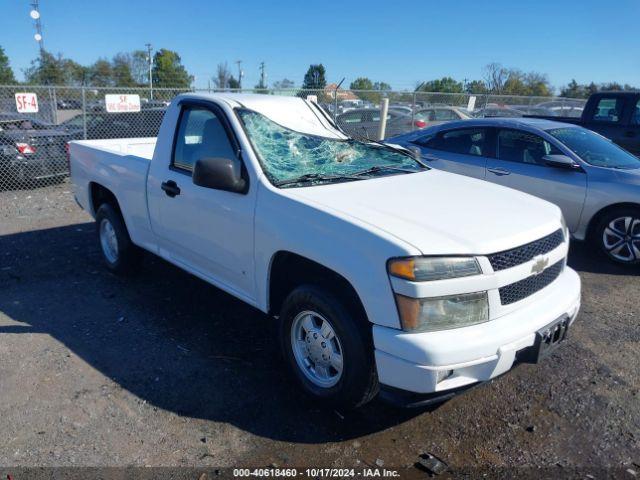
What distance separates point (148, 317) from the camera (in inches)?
179

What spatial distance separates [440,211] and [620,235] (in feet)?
12.6

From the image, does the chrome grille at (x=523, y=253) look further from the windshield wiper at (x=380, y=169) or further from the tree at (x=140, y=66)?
the tree at (x=140, y=66)

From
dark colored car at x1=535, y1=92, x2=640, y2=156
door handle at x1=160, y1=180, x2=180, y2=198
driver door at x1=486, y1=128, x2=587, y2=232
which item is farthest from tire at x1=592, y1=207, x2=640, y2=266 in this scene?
door handle at x1=160, y1=180, x2=180, y2=198

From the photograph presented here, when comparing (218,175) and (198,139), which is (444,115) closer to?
(198,139)

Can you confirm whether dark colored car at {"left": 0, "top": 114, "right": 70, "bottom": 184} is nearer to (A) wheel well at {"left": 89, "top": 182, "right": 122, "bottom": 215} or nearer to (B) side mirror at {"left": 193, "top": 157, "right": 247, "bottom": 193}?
(A) wheel well at {"left": 89, "top": 182, "right": 122, "bottom": 215}

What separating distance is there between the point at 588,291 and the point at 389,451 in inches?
133

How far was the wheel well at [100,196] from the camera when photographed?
17.9 ft

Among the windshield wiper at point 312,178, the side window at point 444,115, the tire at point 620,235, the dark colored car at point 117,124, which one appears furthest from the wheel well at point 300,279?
the side window at point 444,115

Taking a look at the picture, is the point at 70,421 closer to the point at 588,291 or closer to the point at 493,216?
the point at 493,216

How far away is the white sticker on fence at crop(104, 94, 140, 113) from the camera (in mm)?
11237

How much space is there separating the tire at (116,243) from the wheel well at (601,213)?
5.14 metres

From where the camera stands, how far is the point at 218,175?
134 inches

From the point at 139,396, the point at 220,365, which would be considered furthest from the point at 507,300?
the point at 139,396

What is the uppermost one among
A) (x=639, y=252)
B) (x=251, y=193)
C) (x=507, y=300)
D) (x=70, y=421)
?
(x=251, y=193)
